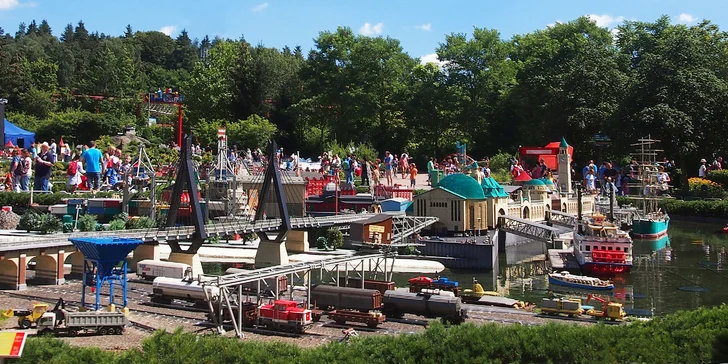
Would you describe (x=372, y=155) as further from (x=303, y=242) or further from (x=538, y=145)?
(x=303, y=242)

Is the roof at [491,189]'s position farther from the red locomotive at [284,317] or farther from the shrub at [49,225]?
the red locomotive at [284,317]

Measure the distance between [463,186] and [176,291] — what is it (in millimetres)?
31107

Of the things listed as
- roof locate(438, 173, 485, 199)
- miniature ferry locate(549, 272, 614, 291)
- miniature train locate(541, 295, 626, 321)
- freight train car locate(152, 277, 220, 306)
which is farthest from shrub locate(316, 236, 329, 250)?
miniature train locate(541, 295, 626, 321)

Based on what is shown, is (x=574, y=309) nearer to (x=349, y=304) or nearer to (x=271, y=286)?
(x=349, y=304)

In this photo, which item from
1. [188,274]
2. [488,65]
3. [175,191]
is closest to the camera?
[188,274]

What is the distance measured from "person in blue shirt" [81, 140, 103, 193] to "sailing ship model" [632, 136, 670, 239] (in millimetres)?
43446

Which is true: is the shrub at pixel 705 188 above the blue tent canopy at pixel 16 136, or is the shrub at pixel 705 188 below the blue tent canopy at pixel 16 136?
below

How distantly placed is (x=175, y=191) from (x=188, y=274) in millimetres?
5484

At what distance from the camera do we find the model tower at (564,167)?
8075 cm

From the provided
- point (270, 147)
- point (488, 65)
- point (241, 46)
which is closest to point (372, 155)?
point (488, 65)

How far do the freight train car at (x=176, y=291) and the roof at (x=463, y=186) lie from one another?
29.7 metres

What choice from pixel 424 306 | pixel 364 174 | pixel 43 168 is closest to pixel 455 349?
pixel 424 306

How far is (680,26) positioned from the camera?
97188 millimetres

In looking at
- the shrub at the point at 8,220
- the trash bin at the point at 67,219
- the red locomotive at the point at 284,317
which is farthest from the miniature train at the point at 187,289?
the shrub at the point at 8,220
